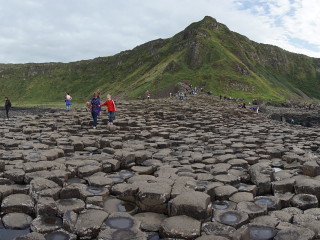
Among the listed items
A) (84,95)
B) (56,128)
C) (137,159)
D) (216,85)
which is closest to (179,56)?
(216,85)

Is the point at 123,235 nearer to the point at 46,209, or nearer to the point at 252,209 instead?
the point at 46,209

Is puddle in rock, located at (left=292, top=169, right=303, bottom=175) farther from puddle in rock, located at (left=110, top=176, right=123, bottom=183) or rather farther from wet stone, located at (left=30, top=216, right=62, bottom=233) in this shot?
wet stone, located at (left=30, top=216, right=62, bottom=233)

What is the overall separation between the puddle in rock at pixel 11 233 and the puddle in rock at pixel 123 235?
1.72m

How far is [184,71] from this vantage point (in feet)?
264

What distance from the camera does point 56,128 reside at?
1709cm

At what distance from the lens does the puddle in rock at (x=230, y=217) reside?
19.7ft

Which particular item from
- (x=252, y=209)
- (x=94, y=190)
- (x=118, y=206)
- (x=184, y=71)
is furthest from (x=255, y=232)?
(x=184, y=71)

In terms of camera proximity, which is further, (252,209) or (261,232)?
(252,209)

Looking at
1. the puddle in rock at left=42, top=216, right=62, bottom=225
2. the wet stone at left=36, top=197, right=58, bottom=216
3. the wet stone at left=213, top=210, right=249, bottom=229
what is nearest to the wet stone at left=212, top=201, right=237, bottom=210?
the wet stone at left=213, top=210, right=249, bottom=229

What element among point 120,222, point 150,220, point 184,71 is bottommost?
point 150,220

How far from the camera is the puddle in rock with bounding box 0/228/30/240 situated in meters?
5.59

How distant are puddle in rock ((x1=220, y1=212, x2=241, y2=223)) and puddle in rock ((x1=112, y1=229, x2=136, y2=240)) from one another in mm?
1785

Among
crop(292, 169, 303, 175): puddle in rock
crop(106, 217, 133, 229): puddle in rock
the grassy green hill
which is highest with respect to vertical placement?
the grassy green hill

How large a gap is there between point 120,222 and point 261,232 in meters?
2.52
